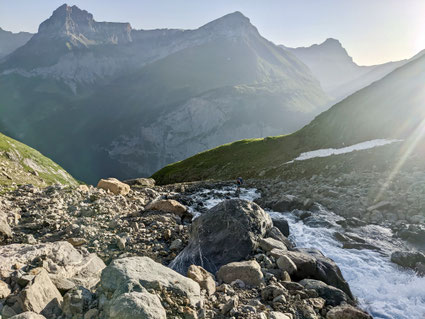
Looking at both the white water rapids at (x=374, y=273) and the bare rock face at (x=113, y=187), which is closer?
the white water rapids at (x=374, y=273)

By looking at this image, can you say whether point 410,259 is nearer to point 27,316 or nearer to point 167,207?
point 167,207

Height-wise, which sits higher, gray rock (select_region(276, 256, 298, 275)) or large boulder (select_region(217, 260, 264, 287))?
large boulder (select_region(217, 260, 264, 287))

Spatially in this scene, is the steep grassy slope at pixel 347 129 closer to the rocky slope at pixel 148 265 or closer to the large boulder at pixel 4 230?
the rocky slope at pixel 148 265

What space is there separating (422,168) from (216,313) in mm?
34173

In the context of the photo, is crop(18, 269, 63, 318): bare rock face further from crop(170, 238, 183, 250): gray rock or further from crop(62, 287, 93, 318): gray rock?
crop(170, 238, 183, 250): gray rock

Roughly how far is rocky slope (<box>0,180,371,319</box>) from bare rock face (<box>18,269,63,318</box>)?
0.02 metres

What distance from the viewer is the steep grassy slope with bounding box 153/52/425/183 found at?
58.6m

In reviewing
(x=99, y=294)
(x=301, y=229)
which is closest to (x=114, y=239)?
(x=99, y=294)

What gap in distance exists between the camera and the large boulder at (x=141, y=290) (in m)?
6.70

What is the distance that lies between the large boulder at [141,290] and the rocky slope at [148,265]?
3cm

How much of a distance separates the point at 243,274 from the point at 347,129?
A: 223 ft

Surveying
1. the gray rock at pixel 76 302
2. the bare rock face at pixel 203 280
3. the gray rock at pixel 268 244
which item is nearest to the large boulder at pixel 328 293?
the gray rock at pixel 268 244

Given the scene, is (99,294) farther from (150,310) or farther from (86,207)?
(86,207)

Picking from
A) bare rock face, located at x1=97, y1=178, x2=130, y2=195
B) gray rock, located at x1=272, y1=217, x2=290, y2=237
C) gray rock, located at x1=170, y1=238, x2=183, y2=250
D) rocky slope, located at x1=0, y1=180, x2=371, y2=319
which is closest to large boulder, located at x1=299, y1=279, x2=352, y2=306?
rocky slope, located at x1=0, y1=180, x2=371, y2=319
